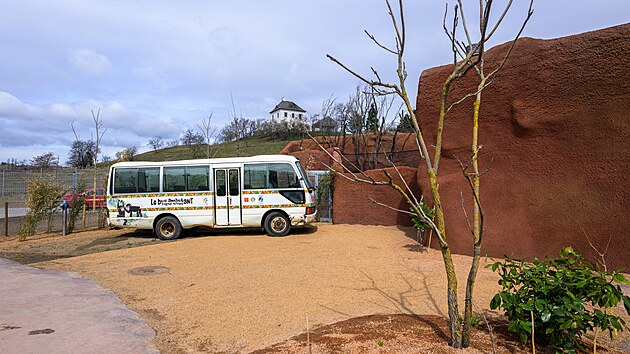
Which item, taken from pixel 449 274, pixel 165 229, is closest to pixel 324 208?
pixel 165 229

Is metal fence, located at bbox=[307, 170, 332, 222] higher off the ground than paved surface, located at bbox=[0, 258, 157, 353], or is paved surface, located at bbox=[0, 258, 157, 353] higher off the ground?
metal fence, located at bbox=[307, 170, 332, 222]

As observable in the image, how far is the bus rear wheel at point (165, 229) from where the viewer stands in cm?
1161

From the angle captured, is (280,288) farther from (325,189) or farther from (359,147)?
(359,147)

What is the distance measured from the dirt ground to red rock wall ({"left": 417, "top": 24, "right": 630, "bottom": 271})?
43.1 inches

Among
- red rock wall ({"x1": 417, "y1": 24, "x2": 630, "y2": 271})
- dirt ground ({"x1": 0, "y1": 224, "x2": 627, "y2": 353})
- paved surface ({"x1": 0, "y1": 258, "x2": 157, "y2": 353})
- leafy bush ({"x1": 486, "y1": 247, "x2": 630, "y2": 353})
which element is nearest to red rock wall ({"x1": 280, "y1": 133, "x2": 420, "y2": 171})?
dirt ground ({"x1": 0, "y1": 224, "x2": 627, "y2": 353})

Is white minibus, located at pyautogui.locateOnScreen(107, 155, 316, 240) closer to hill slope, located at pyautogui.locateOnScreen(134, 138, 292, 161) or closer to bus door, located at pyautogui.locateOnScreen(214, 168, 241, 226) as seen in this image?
bus door, located at pyautogui.locateOnScreen(214, 168, 241, 226)

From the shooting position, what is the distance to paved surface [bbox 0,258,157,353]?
402 centimetres

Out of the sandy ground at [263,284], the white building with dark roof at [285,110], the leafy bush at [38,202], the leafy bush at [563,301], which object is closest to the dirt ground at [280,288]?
the sandy ground at [263,284]

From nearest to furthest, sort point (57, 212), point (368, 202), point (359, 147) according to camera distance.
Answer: point (57, 212) → point (368, 202) → point (359, 147)

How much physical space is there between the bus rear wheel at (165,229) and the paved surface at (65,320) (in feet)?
15.5

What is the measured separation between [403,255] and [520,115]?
11.5ft

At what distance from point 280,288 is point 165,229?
22.7ft

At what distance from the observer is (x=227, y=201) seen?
1156cm

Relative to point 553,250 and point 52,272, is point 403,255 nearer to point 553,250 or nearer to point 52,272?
point 553,250
